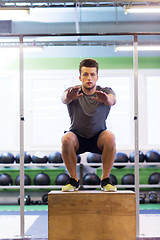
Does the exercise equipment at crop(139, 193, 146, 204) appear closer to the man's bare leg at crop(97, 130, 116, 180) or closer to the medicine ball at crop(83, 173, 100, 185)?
the medicine ball at crop(83, 173, 100, 185)

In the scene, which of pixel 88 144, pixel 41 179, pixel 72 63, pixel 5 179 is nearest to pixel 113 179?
pixel 41 179

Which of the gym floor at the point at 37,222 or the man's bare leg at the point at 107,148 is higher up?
the man's bare leg at the point at 107,148

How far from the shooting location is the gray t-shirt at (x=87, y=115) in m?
2.85

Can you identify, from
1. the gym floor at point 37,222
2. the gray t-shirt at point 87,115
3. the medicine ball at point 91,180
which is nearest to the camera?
the gray t-shirt at point 87,115

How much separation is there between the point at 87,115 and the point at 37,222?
243cm

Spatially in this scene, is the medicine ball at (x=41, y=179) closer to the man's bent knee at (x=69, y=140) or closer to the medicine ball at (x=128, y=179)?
the medicine ball at (x=128, y=179)

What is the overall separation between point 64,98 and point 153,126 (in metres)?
4.95

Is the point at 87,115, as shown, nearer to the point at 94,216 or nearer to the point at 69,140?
the point at 69,140

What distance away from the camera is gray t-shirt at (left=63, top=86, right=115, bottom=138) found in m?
2.85

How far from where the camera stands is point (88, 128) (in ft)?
9.37

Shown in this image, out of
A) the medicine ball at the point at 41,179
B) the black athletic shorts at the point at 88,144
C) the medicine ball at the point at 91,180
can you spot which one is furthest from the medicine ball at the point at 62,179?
the black athletic shorts at the point at 88,144

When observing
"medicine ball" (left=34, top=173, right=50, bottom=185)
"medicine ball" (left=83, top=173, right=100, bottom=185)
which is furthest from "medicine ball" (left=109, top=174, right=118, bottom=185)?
"medicine ball" (left=34, top=173, right=50, bottom=185)

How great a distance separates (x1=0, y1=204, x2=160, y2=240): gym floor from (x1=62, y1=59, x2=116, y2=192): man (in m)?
1.03

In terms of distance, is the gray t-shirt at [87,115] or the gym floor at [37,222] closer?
the gray t-shirt at [87,115]
